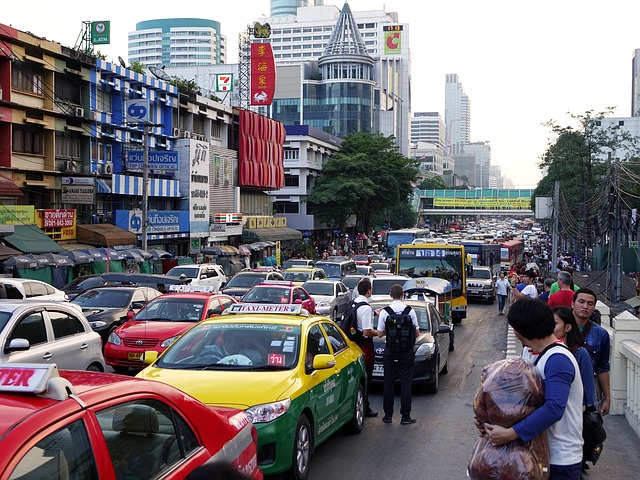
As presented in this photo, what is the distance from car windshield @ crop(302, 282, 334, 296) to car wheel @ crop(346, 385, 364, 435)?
1450cm

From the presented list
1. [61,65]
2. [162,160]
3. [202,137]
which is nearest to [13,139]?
[61,65]

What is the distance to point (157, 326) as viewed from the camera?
46.0ft

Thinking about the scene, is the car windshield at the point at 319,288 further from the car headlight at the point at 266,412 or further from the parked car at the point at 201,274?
the car headlight at the point at 266,412

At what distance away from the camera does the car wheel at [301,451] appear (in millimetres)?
7293

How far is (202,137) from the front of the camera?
4984cm

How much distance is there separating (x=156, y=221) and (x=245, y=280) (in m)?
15.1

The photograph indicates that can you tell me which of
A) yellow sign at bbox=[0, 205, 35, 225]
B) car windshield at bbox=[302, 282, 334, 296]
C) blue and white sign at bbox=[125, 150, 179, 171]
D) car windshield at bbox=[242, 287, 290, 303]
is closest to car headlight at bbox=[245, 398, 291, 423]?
car windshield at bbox=[242, 287, 290, 303]

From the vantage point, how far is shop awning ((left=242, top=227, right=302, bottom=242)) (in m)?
Result: 53.9

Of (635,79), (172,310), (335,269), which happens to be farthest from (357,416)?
(635,79)

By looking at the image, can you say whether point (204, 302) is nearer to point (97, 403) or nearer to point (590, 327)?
point (590, 327)

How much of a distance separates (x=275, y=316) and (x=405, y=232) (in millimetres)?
47841

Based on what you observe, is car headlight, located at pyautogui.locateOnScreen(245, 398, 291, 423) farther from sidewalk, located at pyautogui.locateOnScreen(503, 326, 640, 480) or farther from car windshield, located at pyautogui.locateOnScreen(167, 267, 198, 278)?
car windshield, located at pyautogui.locateOnScreen(167, 267, 198, 278)

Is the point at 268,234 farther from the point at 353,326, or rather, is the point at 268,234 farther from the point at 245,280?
the point at 353,326

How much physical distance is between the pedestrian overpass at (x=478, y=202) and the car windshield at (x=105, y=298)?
114 meters
